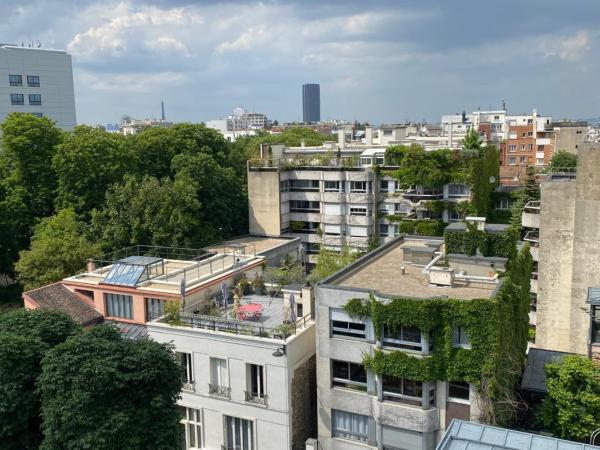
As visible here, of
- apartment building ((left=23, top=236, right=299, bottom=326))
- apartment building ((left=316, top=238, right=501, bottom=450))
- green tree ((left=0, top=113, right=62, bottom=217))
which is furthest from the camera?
green tree ((left=0, top=113, right=62, bottom=217))

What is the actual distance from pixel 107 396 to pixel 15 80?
312ft

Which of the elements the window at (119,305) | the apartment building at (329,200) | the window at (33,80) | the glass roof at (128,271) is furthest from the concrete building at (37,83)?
the window at (119,305)

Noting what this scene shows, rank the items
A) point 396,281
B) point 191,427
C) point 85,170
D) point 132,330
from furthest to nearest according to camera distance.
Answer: point 85,170 → point 132,330 → point 191,427 → point 396,281

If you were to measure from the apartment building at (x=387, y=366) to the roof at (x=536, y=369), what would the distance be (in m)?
5.20

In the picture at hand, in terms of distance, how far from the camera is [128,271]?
3644cm

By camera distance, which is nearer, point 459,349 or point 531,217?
point 459,349

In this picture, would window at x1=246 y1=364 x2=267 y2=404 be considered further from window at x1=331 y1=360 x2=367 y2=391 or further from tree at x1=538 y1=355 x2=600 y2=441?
tree at x1=538 y1=355 x2=600 y2=441

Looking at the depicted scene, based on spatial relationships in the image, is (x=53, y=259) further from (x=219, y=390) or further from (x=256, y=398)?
(x=256, y=398)

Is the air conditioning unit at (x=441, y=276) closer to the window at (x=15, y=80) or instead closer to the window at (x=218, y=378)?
the window at (x=218, y=378)

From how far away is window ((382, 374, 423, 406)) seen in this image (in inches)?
1037

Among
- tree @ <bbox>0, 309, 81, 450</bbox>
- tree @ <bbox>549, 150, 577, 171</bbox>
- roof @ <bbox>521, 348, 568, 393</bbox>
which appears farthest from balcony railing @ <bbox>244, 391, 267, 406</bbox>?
tree @ <bbox>549, 150, 577, 171</bbox>

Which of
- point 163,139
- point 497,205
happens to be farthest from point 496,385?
point 163,139

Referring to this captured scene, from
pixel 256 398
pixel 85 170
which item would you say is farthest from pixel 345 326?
pixel 85 170

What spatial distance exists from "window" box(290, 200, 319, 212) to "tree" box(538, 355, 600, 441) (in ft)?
135
